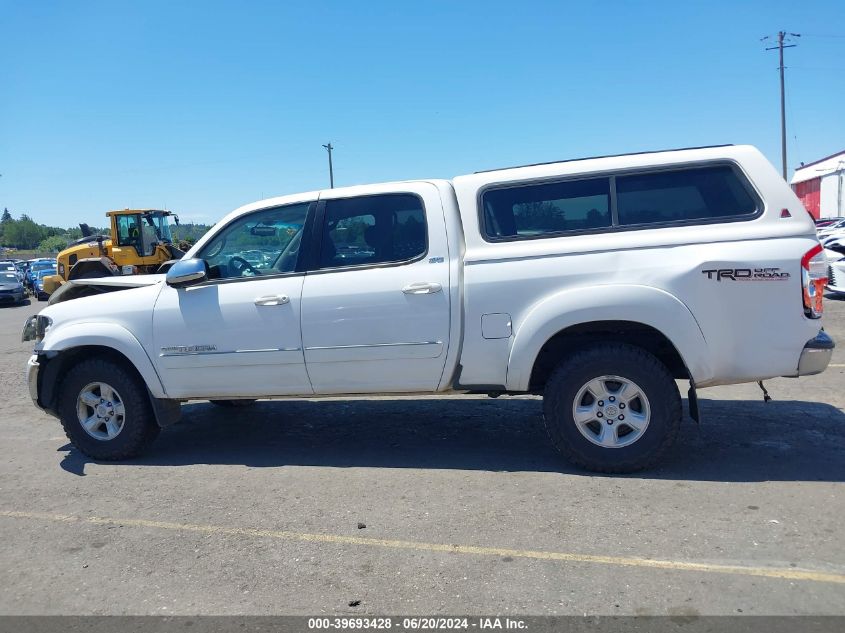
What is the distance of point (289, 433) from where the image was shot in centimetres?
628

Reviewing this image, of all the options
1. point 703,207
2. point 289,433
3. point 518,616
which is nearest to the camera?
point 518,616

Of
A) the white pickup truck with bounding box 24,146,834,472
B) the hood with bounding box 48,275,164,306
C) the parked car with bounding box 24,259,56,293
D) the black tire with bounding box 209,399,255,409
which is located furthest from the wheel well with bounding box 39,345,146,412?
the parked car with bounding box 24,259,56,293

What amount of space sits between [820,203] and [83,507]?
5585 cm

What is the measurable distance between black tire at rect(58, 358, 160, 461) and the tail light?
16.0ft

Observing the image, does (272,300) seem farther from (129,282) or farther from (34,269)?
(34,269)

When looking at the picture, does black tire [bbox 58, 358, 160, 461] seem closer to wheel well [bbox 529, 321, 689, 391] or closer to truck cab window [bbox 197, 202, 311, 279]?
truck cab window [bbox 197, 202, 311, 279]

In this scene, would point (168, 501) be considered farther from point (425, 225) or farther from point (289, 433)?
point (425, 225)

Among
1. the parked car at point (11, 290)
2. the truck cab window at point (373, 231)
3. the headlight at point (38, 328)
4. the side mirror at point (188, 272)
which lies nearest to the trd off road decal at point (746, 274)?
the truck cab window at point (373, 231)

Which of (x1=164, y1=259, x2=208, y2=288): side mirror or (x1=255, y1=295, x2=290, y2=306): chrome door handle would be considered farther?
(x1=164, y1=259, x2=208, y2=288): side mirror

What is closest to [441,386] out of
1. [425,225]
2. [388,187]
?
[425,225]

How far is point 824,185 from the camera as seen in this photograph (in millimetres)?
49000

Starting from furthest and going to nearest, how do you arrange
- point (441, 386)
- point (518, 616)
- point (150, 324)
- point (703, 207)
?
point (150, 324) < point (441, 386) < point (703, 207) < point (518, 616)

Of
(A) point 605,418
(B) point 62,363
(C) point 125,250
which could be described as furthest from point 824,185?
(B) point 62,363

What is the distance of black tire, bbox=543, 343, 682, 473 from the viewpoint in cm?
455
